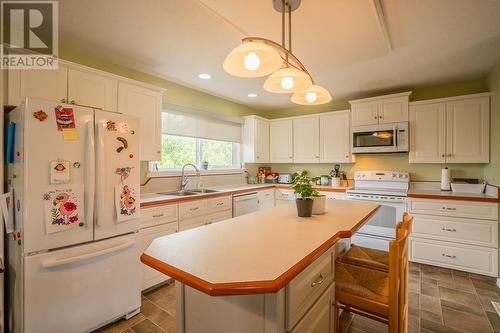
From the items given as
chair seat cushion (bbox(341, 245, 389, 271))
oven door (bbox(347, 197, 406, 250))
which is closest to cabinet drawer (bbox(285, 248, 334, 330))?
chair seat cushion (bbox(341, 245, 389, 271))

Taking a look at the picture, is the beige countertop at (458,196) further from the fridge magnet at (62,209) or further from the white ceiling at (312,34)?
the fridge magnet at (62,209)

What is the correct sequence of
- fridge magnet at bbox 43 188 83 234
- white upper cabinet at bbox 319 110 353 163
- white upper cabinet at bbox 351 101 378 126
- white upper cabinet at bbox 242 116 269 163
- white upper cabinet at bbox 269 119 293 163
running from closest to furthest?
fridge magnet at bbox 43 188 83 234, white upper cabinet at bbox 351 101 378 126, white upper cabinet at bbox 319 110 353 163, white upper cabinet at bbox 242 116 269 163, white upper cabinet at bbox 269 119 293 163

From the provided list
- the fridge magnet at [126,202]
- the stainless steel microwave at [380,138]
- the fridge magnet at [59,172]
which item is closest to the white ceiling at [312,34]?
the stainless steel microwave at [380,138]

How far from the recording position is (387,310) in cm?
123

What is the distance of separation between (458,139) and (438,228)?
124cm

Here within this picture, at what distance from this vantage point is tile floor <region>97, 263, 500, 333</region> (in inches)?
73.5

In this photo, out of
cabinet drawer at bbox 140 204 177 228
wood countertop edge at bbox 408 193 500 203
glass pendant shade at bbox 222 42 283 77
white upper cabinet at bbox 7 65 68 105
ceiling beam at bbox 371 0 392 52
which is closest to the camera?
glass pendant shade at bbox 222 42 283 77

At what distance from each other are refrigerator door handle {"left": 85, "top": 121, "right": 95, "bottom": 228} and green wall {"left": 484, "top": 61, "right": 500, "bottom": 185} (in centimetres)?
406

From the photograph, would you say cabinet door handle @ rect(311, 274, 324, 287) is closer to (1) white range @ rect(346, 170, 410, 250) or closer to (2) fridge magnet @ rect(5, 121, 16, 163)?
(2) fridge magnet @ rect(5, 121, 16, 163)

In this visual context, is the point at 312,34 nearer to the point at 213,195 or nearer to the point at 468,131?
the point at 213,195

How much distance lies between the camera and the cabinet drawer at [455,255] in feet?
8.61

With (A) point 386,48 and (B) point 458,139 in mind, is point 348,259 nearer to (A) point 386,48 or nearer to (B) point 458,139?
(A) point 386,48

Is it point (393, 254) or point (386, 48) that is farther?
point (386, 48)

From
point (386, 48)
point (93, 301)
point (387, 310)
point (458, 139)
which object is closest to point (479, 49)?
point (386, 48)
